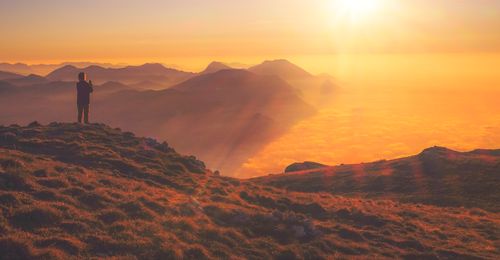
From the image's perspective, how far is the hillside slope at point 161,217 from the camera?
58.6ft

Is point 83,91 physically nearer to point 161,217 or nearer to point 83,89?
point 83,89

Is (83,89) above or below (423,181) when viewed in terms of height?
above

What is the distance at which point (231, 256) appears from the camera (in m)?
19.7

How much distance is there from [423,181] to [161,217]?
6651 cm

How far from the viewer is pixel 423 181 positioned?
77312 millimetres

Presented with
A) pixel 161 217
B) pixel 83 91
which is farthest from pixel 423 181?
pixel 161 217

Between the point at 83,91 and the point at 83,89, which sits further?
the point at 83,91

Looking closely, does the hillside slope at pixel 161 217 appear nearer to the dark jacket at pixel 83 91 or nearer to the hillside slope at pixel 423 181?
the dark jacket at pixel 83 91

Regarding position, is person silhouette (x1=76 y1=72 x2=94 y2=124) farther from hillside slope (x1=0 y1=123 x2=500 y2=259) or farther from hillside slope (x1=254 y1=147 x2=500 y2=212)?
hillside slope (x1=254 y1=147 x2=500 y2=212)

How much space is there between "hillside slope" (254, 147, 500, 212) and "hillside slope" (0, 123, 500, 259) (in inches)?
815

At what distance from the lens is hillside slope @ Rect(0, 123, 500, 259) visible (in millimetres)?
17859

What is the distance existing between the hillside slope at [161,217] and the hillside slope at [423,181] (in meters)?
20.7

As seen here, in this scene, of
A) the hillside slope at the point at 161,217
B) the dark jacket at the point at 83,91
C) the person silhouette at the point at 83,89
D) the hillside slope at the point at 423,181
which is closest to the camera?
the hillside slope at the point at 161,217

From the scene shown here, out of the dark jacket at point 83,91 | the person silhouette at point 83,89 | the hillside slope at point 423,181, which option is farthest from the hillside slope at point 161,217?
the hillside slope at point 423,181
